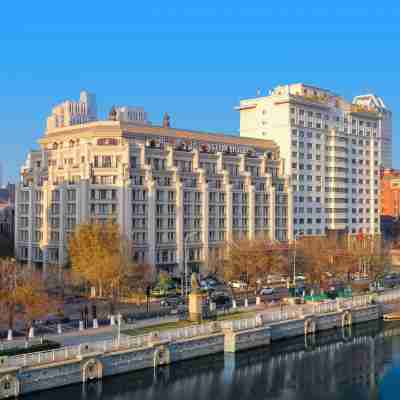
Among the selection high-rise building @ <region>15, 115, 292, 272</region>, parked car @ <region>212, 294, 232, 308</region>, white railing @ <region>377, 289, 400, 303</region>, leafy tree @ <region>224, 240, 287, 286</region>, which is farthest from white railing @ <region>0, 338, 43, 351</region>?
white railing @ <region>377, 289, 400, 303</region>

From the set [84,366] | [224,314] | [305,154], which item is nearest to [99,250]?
[224,314]

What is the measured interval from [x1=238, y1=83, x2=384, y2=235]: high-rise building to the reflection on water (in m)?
63.5

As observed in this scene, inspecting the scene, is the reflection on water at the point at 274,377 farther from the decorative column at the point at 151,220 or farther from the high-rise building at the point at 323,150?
the high-rise building at the point at 323,150

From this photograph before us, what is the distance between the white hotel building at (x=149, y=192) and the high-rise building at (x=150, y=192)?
15 centimetres

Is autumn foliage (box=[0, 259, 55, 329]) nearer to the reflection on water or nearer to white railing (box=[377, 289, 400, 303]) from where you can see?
the reflection on water

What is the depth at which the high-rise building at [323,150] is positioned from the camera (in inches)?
5049

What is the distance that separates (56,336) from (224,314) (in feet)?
67.1

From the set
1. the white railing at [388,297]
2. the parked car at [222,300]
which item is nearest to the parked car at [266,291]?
the parked car at [222,300]

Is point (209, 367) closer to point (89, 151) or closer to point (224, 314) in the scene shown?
point (224, 314)

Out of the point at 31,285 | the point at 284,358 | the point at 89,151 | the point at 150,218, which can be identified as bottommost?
the point at 284,358

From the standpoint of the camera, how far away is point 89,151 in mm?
103062

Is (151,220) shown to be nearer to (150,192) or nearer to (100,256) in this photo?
(150,192)

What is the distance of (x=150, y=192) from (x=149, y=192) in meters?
0.17

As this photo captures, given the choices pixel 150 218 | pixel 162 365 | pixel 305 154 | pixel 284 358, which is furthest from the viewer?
pixel 305 154
